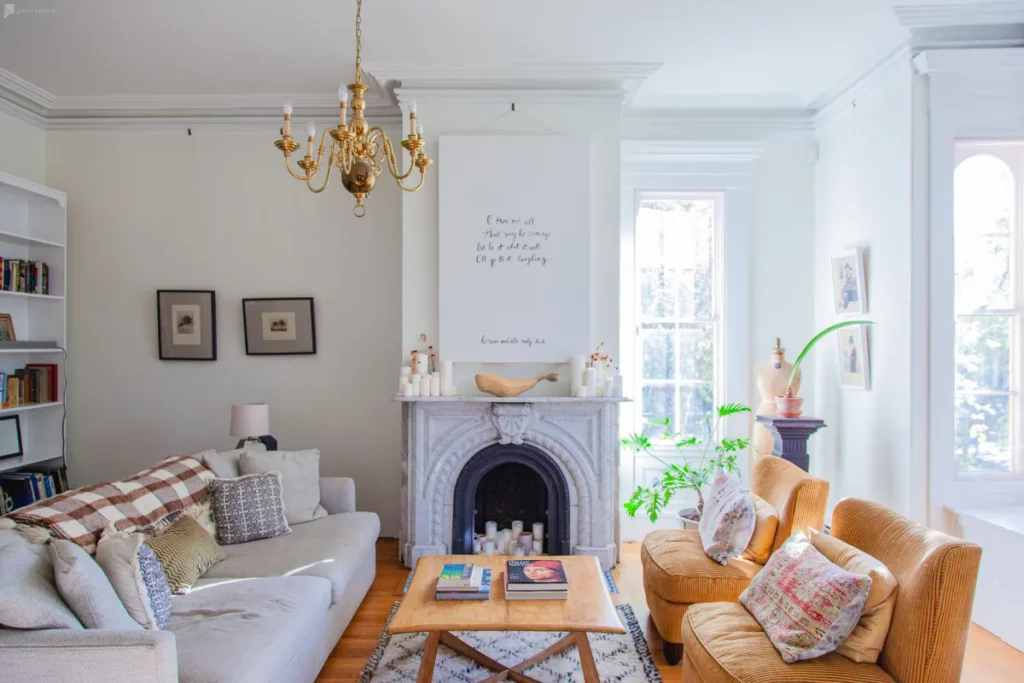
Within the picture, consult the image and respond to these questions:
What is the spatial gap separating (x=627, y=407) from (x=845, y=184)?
6.77 ft

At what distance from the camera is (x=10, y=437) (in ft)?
13.7

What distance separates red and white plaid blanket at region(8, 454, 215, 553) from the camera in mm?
2426

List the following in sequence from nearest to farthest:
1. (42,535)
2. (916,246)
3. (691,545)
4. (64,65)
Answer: (42,535) < (691,545) < (916,246) < (64,65)

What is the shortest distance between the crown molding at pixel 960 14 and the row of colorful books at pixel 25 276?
5283 millimetres

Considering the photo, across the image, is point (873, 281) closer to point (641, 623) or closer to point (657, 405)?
point (657, 405)

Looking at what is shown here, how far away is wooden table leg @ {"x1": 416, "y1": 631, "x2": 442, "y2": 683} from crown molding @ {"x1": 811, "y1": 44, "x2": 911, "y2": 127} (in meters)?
3.75

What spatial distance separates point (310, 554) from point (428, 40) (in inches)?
109

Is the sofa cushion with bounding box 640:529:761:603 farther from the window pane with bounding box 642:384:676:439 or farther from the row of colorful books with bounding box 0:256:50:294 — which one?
the row of colorful books with bounding box 0:256:50:294

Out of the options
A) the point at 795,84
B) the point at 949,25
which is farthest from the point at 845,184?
the point at 949,25

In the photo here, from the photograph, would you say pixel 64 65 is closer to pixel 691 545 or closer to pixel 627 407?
pixel 627 407

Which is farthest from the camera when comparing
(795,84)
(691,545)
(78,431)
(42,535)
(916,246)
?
(78,431)

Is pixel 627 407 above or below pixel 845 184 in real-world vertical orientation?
below

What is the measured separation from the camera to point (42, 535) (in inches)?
90.5

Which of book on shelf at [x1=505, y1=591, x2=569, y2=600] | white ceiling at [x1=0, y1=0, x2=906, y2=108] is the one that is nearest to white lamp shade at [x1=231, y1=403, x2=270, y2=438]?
white ceiling at [x1=0, y1=0, x2=906, y2=108]
